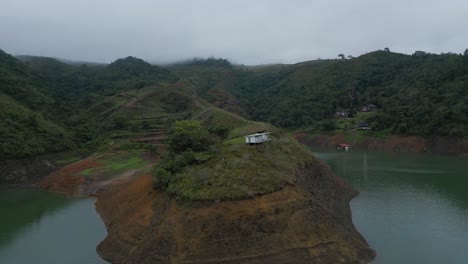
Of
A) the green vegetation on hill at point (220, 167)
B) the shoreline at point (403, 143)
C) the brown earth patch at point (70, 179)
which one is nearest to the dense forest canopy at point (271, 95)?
the shoreline at point (403, 143)

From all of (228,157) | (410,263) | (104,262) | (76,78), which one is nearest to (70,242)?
(104,262)

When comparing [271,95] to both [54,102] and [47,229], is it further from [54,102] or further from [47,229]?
[47,229]

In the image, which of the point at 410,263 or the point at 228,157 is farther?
the point at 228,157

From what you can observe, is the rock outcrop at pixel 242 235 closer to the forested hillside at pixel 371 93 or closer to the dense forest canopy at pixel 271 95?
the dense forest canopy at pixel 271 95

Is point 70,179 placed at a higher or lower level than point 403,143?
higher

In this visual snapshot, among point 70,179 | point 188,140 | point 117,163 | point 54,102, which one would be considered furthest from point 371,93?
point 188,140

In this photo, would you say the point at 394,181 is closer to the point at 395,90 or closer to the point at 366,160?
Result: the point at 366,160
